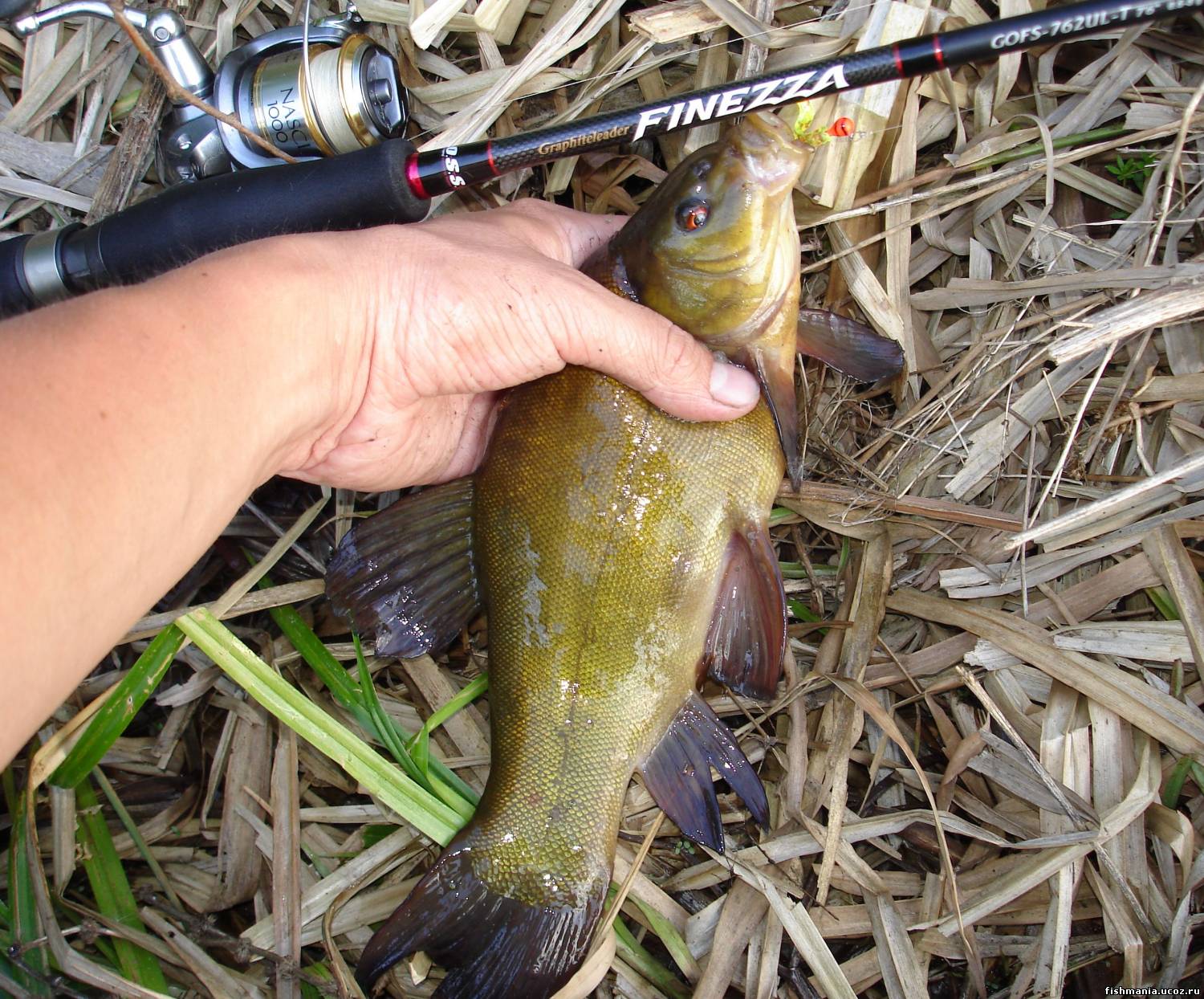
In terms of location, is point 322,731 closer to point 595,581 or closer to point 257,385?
point 595,581

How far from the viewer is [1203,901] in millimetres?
2348

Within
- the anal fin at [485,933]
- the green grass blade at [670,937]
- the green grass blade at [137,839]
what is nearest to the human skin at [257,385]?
the anal fin at [485,933]

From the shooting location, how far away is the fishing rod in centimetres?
222

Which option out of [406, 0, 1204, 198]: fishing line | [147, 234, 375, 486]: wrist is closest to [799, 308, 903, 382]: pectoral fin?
[406, 0, 1204, 198]: fishing line

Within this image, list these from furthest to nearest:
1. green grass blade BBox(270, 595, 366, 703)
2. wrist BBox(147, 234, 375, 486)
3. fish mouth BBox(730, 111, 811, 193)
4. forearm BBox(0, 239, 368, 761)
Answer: green grass blade BBox(270, 595, 366, 703) < fish mouth BBox(730, 111, 811, 193) < wrist BBox(147, 234, 375, 486) < forearm BBox(0, 239, 368, 761)

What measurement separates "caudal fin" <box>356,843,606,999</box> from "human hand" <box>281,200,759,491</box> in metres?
1.24

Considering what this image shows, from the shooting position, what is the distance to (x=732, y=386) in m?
2.33

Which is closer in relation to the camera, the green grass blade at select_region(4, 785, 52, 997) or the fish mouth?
the fish mouth

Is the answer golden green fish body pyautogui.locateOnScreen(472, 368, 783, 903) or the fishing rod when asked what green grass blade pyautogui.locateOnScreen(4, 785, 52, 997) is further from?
the fishing rod

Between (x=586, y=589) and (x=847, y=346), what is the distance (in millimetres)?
1023

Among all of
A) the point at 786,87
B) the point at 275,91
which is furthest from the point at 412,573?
the point at 786,87

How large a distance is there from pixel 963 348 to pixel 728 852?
173 centimetres

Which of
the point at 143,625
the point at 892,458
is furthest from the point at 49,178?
the point at 892,458

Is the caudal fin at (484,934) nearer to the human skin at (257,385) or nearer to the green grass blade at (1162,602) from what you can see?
the human skin at (257,385)
